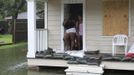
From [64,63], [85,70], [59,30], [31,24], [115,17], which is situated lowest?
[85,70]

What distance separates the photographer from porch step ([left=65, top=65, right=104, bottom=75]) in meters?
11.0

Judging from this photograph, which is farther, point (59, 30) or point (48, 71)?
point (59, 30)

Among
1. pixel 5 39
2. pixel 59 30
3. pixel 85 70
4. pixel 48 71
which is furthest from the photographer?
pixel 5 39

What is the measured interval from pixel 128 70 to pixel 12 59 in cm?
577

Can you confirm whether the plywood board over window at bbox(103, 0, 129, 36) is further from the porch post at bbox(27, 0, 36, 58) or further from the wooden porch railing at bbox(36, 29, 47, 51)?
the porch post at bbox(27, 0, 36, 58)

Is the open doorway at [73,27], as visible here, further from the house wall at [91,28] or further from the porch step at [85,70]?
the porch step at [85,70]

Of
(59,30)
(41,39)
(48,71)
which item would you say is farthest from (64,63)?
(59,30)

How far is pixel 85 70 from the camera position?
11078mm

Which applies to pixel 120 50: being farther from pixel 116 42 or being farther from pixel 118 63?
pixel 118 63

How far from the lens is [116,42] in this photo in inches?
532

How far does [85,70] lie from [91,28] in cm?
331

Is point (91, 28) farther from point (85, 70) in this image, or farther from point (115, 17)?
point (85, 70)

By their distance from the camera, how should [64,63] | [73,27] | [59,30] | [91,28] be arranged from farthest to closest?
[73,27] → [59,30] → [91,28] → [64,63]

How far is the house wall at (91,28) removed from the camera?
45.6 ft
